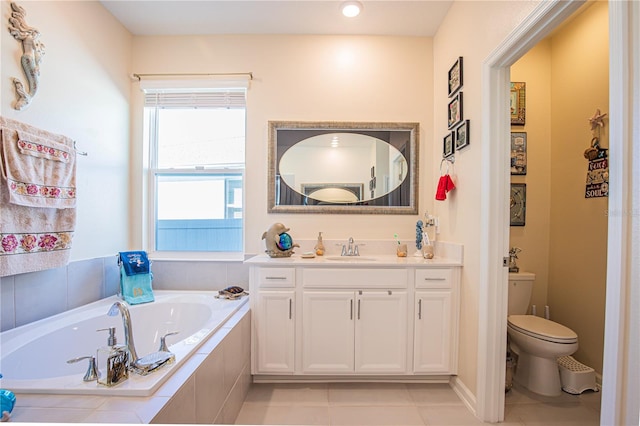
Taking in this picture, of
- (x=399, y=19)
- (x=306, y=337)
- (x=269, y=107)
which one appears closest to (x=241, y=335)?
(x=306, y=337)

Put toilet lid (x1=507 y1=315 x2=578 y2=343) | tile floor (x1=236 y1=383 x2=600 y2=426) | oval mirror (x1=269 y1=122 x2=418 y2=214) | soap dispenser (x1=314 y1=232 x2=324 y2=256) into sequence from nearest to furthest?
tile floor (x1=236 y1=383 x2=600 y2=426) → toilet lid (x1=507 y1=315 x2=578 y2=343) → soap dispenser (x1=314 y1=232 x2=324 y2=256) → oval mirror (x1=269 y1=122 x2=418 y2=214)

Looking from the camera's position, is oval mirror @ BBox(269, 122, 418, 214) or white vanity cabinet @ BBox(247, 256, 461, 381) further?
oval mirror @ BBox(269, 122, 418, 214)

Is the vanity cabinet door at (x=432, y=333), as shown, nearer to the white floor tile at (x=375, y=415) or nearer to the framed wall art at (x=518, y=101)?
the white floor tile at (x=375, y=415)

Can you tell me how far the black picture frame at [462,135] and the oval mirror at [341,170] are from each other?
441 millimetres

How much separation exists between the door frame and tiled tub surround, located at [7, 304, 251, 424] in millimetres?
1439

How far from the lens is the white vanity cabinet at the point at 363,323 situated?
1.80 meters

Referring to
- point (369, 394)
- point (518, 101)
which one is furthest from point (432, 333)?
point (518, 101)

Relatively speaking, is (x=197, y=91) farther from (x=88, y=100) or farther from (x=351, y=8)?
(x=351, y=8)

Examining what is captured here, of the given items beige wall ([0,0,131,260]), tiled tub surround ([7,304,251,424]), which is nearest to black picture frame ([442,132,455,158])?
tiled tub surround ([7,304,251,424])

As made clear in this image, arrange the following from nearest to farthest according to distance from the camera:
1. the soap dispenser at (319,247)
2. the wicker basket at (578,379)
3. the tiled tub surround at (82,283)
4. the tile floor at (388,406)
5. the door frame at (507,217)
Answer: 1. the door frame at (507,217)
2. the tiled tub surround at (82,283)
3. the tile floor at (388,406)
4. the wicker basket at (578,379)
5. the soap dispenser at (319,247)

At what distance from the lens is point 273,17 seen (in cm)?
209

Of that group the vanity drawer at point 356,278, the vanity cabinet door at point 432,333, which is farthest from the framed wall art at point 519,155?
the vanity drawer at point 356,278

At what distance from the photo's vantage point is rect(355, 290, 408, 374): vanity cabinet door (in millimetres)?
1802

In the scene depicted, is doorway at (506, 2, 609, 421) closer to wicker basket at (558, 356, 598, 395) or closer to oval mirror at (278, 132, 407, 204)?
wicker basket at (558, 356, 598, 395)
